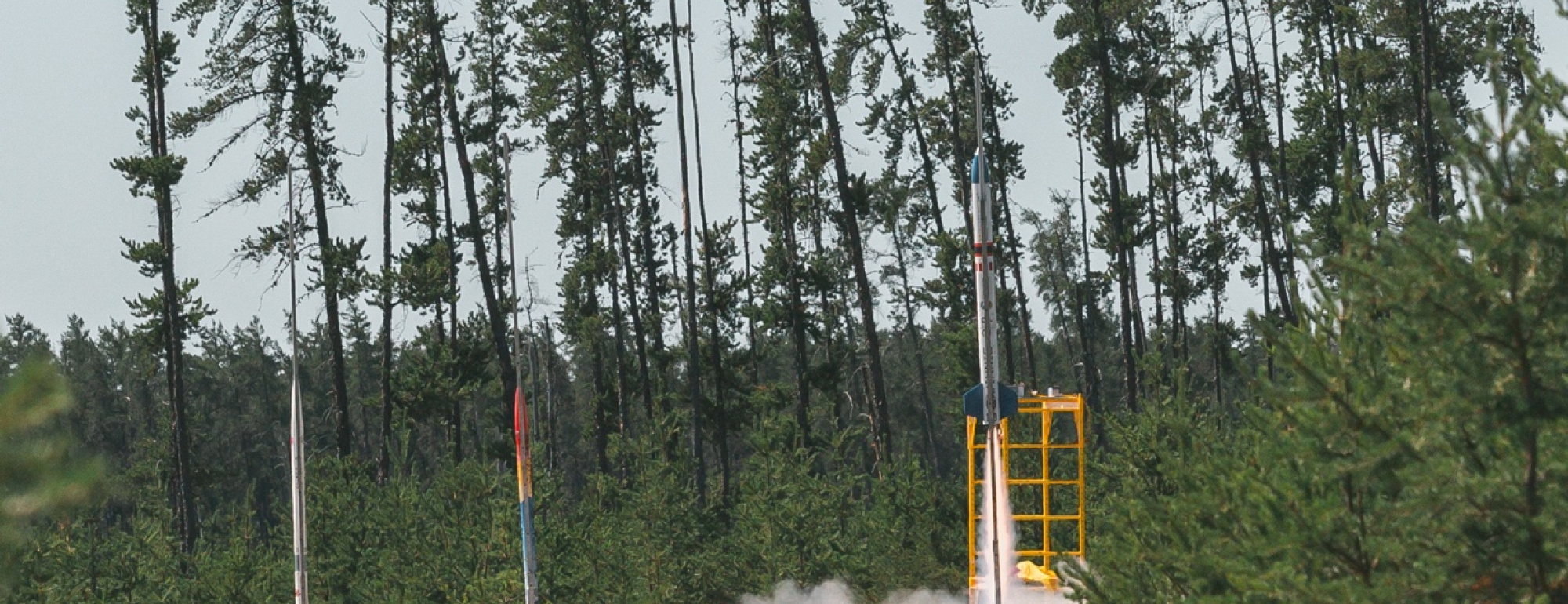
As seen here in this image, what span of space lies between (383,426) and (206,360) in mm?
65040

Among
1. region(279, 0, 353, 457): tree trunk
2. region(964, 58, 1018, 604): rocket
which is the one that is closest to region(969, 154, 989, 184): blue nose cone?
region(964, 58, 1018, 604): rocket

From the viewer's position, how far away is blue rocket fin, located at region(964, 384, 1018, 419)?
14.3 m

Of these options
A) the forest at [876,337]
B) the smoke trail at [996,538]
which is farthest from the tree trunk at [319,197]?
the smoke trail at [996,538]

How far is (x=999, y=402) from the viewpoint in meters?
14.3

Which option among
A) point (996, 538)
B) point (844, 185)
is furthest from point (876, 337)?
point (996, 538)

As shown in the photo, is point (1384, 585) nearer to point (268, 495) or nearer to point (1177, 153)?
point (1177, 153)

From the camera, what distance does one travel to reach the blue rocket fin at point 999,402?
47.1ft

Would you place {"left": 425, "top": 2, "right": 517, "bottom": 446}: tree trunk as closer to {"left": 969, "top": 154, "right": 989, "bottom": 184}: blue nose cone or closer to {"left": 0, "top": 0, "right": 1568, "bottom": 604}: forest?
{"left": 0, "top": 0, "right": 1568, "bottom": 604}: forest

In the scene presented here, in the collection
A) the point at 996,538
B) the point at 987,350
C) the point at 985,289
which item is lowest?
the point at 996,538

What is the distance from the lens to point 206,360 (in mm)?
92938

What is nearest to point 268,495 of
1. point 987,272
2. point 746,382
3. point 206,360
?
point 206,360

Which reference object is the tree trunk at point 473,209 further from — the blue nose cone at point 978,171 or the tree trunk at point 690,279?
the blue nose cone at point 978,171

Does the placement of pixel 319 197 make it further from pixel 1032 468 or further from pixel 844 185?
pixel 1032 468

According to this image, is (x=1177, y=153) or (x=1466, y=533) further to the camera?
(x=1177, y=153)
